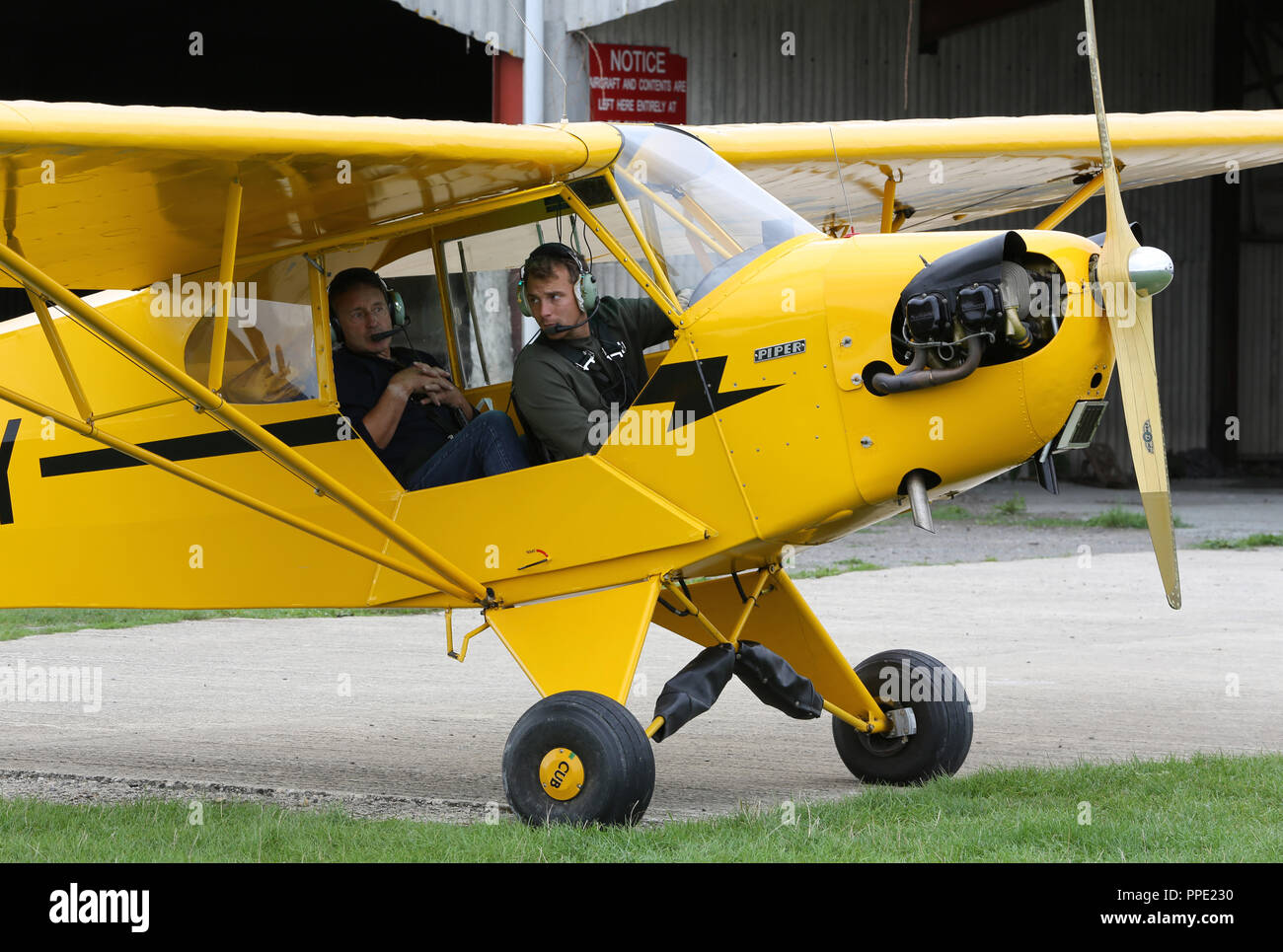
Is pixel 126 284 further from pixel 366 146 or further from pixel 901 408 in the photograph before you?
pixel 901 408

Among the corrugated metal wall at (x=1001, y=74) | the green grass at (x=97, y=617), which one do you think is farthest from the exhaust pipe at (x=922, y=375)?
the corrugated metal wall at (x=1001, y=74)

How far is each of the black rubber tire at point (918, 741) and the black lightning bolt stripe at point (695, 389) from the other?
5.73 ft

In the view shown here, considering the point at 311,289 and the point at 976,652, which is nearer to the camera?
the point at 311,289

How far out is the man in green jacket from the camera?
5793 mm

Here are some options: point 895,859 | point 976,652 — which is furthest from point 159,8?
point 895,859

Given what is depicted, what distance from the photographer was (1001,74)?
1046 inches

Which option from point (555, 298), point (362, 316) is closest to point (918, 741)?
point (555, 298)

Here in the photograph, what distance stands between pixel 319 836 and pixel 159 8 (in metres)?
23.9

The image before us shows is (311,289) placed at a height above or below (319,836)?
above

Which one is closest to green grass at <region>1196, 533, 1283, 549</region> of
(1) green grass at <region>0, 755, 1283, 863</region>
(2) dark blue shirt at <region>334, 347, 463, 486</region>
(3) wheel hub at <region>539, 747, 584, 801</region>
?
(1) green grass at <region>0, 755, 1283, 863</region>

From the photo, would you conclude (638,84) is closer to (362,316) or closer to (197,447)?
(362,316)

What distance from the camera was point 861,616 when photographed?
40.8 ft

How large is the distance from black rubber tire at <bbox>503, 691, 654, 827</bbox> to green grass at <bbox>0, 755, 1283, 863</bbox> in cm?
10

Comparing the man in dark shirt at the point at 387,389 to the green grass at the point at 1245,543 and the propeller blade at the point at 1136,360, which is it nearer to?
the propeller blade at the point at 1136,360
